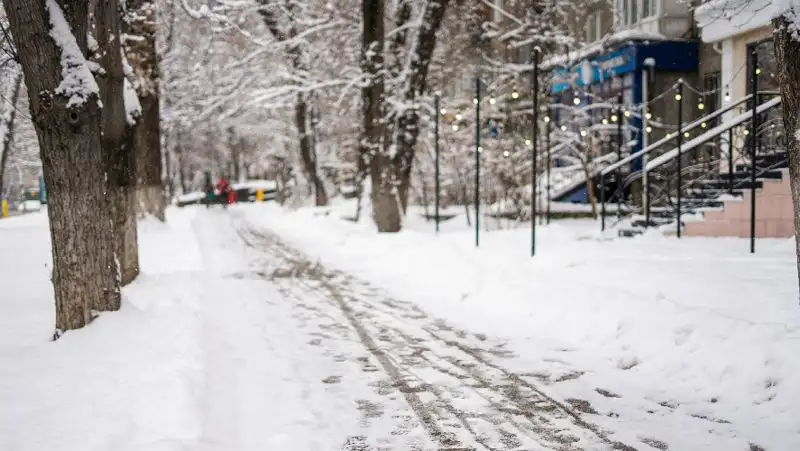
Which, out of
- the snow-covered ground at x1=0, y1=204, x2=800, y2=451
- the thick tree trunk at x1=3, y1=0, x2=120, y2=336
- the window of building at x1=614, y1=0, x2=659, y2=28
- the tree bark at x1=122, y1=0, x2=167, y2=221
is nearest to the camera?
the snow-covered ground at x1=0, y1=204, x2=800, y2=451

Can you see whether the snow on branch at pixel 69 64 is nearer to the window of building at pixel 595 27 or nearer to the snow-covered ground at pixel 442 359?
the snow-covered ground at pixel 442 359

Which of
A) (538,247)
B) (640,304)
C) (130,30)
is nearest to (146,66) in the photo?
(130,30)

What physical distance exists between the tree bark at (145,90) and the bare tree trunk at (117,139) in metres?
0.48

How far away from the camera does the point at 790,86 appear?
644cm

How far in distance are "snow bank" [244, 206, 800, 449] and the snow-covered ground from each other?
28 mm

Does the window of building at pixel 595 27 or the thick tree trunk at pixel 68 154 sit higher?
the window of building at pixel 595 27

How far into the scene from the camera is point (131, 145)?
1109 cm

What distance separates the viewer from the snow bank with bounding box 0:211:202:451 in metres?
4.88

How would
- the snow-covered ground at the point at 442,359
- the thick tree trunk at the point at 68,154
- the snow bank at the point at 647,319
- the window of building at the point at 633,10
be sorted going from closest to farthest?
the snow-covered ground at the point at 442,359, the snow bank at the point at 647,319, the thick tree trunk at the point at 68,154, the window of building at the point at 633,10

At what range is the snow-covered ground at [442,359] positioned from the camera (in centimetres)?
541

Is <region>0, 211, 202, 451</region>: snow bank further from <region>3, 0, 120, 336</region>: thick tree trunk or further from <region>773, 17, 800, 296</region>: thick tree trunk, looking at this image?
<region>773, 17, 800, 296</region>: thick tree trunk

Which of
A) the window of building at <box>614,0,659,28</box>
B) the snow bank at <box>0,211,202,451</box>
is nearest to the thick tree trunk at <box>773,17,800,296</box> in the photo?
the snow bank at <box>0,211,202,451</box>

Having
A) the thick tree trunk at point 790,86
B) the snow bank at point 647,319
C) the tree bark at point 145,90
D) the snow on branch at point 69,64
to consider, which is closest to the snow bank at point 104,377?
the snow on branch at point 69,64

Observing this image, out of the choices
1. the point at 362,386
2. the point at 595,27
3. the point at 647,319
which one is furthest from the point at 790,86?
the point at 595,27
